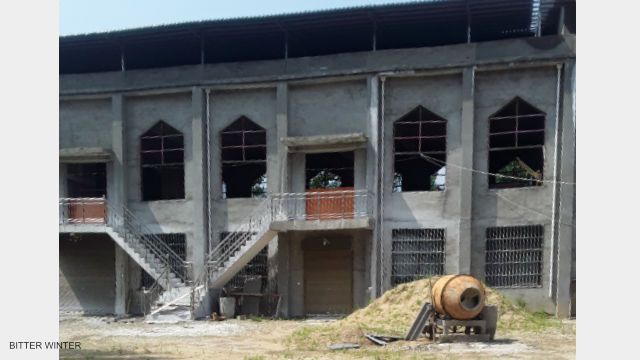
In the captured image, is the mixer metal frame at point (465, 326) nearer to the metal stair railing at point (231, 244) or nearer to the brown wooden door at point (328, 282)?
the brown wooden door at point (328, 282)

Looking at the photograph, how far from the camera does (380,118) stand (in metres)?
17.9

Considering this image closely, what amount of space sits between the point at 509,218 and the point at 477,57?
17.6ft

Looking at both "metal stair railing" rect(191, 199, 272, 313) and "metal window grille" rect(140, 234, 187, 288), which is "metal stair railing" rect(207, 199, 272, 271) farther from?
"metal window grille" rect(140, 234, 187, 288)

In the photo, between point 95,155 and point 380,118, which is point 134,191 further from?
point 380,118

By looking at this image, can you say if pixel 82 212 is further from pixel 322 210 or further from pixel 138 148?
pixel 322 210

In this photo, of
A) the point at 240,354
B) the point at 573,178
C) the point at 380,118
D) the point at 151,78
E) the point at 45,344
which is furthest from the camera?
the point at 151,78

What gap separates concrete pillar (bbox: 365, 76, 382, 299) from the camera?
57.9 ft

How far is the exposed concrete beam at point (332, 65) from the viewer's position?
16797 millimetres

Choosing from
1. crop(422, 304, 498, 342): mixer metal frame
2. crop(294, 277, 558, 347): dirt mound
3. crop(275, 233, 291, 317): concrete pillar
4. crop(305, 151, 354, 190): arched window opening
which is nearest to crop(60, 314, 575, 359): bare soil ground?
crop(422, 304, 498, 342): mixer metal frame

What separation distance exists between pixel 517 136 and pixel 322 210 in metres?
6.81

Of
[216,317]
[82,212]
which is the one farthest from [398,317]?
[82,212]

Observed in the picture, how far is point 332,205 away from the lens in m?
17.8

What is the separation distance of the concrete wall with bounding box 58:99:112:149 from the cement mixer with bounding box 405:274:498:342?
1427 centimetres

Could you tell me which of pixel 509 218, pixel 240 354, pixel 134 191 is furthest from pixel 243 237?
pixel 509 218
